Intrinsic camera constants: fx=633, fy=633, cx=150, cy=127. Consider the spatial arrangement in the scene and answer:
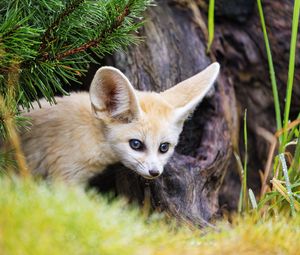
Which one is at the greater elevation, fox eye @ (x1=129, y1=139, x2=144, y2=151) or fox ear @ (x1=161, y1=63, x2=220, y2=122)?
fox ear @ (x1=161, y1=63, x2=220, y2=122)

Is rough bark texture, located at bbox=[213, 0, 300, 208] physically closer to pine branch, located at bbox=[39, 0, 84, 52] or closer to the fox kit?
the fox kit

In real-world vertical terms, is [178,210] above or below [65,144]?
below

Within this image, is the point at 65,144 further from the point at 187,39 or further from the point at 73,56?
the point at 187,39

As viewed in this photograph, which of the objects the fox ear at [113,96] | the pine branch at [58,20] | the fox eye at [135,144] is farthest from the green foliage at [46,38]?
the fox eye at [135,144]

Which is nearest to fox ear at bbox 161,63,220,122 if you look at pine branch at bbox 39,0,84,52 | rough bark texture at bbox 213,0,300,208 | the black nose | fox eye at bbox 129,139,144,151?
fox eye at bbox 129,139,144,151

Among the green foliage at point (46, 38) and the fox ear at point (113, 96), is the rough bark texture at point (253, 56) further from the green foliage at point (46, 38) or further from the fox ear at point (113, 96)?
the green foliage at point (46, 38)

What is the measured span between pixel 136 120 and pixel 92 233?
1.44 m

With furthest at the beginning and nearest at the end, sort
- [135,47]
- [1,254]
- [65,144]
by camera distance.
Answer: [135,47], [65,144], [1,254]

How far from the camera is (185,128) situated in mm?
4719

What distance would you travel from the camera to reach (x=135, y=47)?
4.69m

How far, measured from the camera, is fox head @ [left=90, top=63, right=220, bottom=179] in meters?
3.57

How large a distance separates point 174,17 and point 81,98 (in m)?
1.36

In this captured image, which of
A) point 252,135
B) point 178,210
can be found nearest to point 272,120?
point 252,135

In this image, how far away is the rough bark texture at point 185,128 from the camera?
4.11m
